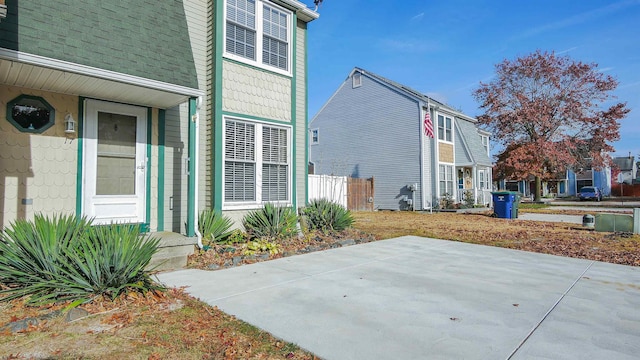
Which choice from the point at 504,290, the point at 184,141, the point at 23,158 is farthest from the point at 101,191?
the point at 504,290

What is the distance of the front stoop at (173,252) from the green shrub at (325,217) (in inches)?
138

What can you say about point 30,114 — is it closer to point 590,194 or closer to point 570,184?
point 590,194

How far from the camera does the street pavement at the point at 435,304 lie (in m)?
3.15

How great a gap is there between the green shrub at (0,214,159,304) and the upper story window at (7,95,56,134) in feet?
7.72

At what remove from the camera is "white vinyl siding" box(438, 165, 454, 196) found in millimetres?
21641

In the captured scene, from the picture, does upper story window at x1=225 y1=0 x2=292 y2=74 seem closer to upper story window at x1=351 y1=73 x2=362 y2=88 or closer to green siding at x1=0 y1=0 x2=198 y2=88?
green siding at x1=0 y1=0 x2=198 y2=88

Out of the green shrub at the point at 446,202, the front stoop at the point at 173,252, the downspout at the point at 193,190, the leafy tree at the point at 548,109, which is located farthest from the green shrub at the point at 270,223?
the leafy tree at the point at 548,109

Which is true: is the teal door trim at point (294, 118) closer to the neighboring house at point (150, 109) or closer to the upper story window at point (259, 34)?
the neighboring house at point (150, 109)

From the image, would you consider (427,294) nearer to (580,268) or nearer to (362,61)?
(580,268)

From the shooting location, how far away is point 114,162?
673 centimetres

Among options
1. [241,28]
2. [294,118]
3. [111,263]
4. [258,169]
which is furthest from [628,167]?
[111,263]

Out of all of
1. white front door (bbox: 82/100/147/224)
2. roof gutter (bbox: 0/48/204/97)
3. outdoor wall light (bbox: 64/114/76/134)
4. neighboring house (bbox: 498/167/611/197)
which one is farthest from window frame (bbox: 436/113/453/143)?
neighboring house (bbox: 498/167/611/197)

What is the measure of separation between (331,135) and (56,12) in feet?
62.7

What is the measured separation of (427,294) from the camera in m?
4.63
